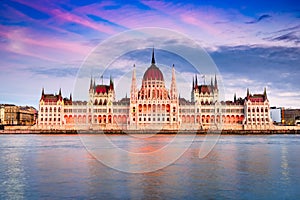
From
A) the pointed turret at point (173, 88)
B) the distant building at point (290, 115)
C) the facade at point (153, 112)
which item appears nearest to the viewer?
the facade at point (153, 112)

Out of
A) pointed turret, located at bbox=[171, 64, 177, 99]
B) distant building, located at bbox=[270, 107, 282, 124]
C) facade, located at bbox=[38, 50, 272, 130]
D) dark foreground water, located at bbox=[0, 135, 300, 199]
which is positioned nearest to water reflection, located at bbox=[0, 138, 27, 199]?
dark foreground water, located at bbox=[0, 135, 300, 199]

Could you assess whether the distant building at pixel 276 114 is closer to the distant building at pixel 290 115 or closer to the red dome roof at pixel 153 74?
the distant building at pixel 290 115

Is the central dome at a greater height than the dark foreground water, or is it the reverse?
the central dome

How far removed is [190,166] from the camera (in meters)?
28.6

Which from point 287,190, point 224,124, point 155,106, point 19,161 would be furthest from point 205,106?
point 287,190

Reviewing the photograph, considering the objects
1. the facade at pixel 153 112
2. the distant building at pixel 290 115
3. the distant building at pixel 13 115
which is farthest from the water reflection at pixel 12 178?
the distant building at pixel 290 115

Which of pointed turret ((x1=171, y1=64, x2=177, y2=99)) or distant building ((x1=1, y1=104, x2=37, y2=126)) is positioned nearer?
pointed turret ((x1=171, y1=64, x2=177, y2=99))

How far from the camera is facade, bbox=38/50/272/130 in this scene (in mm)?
125688

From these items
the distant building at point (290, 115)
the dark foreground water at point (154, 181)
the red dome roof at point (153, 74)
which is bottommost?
the dark foreground water at point (154, 181)

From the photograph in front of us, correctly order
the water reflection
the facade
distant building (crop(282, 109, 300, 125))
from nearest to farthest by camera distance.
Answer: the water reflection, the facade, distant building (crop(282, 109, 300, 125))

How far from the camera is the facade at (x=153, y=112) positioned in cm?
12569

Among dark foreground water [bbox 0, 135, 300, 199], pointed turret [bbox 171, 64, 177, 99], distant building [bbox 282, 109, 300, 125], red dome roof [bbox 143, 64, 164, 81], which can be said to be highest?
red dome roof [bbox 143, 64, 164, 81]

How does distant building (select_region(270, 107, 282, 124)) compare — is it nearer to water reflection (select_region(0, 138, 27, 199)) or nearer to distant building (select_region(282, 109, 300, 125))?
distant building (select_region(282, 109, 300, 125))

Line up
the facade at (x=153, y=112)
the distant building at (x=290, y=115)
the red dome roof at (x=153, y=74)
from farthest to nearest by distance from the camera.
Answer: the distant building at (x=290, y=115), the red dome roof at (x=153, y=74), the facade at (x=153, y=112)
